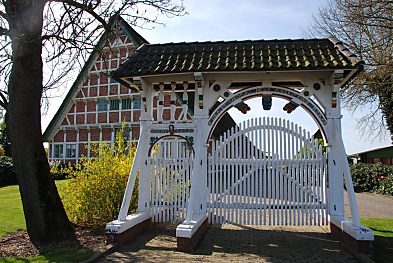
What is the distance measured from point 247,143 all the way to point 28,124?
4.76 m

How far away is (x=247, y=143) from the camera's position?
8922 millimetres

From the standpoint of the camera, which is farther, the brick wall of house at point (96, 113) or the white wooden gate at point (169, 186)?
the brick wall of house at point (96, 113)

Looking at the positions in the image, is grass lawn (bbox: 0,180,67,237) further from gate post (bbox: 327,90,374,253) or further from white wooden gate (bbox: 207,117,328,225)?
gate post (bbox: 327,90,374,253)

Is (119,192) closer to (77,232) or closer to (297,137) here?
(77,232)

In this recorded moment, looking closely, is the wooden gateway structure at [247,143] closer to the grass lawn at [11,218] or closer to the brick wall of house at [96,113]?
the grass lawn at [11,218]

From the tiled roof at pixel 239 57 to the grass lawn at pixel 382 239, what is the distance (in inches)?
147

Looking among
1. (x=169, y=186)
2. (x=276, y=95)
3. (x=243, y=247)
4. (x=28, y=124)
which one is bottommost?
(x=243, y=247)

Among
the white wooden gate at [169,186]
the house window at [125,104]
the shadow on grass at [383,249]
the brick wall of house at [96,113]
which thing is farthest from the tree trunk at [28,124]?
the house window at [125,104]

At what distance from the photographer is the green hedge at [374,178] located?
23.0 meters

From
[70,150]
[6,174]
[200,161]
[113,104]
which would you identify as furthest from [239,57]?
[70,150]

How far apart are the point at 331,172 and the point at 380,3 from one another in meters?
10.5

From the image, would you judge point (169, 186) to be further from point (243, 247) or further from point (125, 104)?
point (125, 104)

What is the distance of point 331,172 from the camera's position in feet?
28.0

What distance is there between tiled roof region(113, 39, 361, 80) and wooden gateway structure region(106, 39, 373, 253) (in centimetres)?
2
